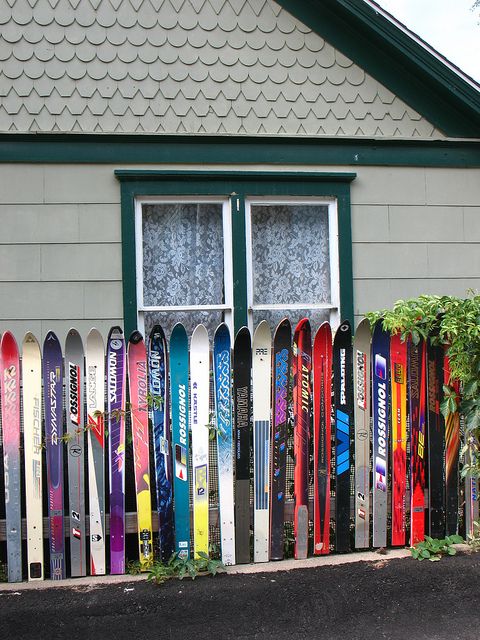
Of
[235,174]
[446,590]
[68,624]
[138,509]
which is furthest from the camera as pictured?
[235,174]

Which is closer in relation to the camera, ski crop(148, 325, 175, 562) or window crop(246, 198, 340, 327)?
ski crop(148, 325, 175, 562)

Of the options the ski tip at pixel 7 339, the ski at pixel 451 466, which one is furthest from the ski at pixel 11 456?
the ski at pixel 451 466

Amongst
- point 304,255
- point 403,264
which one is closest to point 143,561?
point 304,255

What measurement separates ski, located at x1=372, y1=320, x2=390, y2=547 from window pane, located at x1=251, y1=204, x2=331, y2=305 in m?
1.89

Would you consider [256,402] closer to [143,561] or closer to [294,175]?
[143,561]

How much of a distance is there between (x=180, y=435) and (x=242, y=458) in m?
0.39

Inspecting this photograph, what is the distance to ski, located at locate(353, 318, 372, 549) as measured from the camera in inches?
143

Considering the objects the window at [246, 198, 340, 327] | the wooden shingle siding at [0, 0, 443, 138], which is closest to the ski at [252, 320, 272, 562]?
the window at [246, 198, 340, 327]

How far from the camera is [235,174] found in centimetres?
529

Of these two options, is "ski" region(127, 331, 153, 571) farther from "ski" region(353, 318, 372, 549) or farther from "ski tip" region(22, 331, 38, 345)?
"ski" region(353, 318, 372, 549)

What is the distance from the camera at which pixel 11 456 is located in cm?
336

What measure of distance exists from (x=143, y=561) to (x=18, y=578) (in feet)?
2.27

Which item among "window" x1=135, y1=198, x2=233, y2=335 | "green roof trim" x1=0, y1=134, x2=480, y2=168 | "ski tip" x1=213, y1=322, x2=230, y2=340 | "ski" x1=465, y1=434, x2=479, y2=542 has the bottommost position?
"ski" x1=465, y1=434, x2=479, y2=542

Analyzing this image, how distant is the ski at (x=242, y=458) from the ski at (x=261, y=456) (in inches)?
1.6
